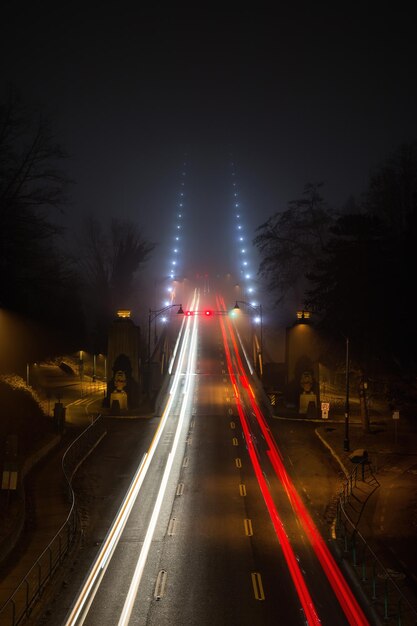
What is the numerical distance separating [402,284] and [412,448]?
9343mm

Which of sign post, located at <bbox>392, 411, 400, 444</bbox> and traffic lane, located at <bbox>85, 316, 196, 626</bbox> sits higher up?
sign post, located at <bbox>392, 411, 400, 444</bbox>

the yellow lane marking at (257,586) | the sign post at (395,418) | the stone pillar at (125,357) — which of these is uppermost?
the stone pillar at (125,357)

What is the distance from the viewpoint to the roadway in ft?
50.4

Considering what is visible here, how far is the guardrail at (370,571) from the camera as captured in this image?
1430cm

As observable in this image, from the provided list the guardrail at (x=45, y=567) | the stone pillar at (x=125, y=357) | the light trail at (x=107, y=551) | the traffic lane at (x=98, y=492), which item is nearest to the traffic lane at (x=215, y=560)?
the light trail at (x=107, y=551)

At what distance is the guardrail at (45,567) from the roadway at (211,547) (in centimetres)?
88

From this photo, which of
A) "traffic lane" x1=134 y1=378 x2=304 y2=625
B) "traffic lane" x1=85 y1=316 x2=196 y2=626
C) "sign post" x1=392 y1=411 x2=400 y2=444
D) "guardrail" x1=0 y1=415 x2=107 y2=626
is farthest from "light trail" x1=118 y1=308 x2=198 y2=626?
"sign post" x1=392 y1=411 x2=400 y2=444

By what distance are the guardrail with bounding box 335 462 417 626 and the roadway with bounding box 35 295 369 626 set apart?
49cm

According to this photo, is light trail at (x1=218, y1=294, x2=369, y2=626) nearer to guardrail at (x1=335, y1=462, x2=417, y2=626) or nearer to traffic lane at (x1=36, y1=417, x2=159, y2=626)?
guardrail at (x1=335, y1=462, x2=417, y2=626)

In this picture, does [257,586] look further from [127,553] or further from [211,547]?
[127,553]

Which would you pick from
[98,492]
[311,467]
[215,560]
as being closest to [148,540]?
[215,560]

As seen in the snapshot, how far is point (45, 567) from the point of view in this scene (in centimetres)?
1772

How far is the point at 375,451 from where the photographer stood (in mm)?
33812

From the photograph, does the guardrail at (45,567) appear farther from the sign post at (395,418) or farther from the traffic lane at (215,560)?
the sign post at (395,418)
